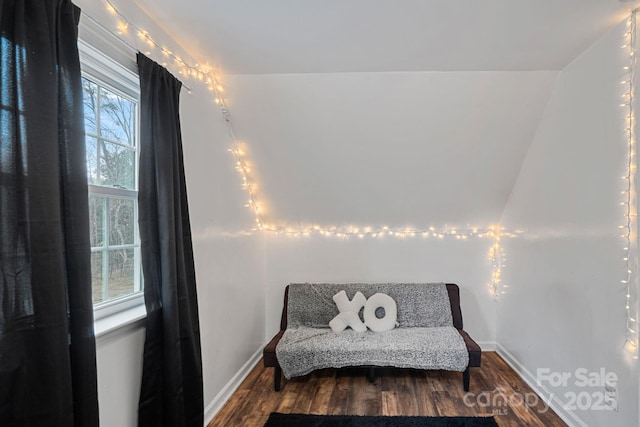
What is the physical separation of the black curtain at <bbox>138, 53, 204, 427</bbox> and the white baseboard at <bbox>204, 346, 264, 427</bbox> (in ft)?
1.95

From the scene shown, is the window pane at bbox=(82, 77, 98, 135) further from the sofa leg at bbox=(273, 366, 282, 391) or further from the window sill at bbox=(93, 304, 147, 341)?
the sofa leg at bbox=(273, 366, 282, 391)

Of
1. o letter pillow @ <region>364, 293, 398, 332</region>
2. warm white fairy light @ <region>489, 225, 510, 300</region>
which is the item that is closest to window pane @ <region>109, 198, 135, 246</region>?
o letter pillow @ <region>364, 293, 398, 332</region>

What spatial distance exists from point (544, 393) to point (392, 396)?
3.46 ft

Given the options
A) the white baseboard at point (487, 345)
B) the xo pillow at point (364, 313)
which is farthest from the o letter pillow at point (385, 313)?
the white baseboard at point (487, 345)

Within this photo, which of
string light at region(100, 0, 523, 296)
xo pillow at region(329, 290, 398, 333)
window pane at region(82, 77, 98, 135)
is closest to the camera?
window pane at region(82, 77, 98, 135)

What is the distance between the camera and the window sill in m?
1.56

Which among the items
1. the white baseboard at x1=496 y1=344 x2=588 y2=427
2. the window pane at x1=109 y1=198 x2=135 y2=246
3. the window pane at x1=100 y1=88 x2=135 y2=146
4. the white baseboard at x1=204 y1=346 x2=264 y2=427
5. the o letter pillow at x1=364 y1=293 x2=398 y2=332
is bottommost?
the white baseboard at x1=496 y1=344 x2=588 y2=427

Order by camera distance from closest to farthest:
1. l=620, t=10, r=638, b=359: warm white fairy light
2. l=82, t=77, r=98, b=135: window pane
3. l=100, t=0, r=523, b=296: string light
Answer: l=82, t=77, r=98, b=135: window pane
l=620, t=10, r=638, b=359: warm white fairy light
l=100, t=0, r=523, b=296: string light

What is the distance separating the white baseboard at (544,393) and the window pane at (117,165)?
2.86 metres

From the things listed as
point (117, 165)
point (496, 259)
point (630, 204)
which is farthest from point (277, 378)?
point (630, 204)

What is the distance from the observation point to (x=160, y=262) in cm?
181

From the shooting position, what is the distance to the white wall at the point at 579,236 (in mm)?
2014

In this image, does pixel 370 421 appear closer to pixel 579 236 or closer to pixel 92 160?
pixel 579 236

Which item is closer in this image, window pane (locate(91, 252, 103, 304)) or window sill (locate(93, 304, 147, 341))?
window sill (locate(93, 304, 147, 341))
